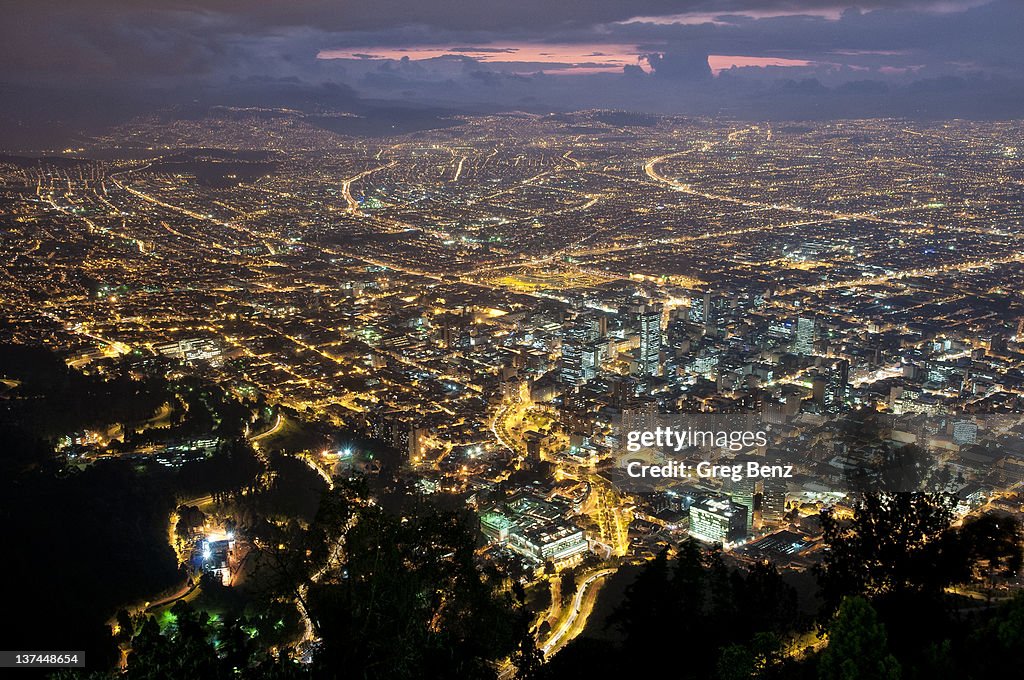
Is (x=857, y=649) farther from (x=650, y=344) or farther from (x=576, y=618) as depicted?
(x=650, y=344)

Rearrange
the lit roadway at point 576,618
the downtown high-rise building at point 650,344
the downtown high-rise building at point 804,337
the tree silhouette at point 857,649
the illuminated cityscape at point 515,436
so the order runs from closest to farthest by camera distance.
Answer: the tree silhouette at point 857,649 < the illuminated cityscape at point 515,436 < the lit roadway at point 576,618 < the downtown high-rise building at point 650,344 < the downtown high-rise building at point 804,337

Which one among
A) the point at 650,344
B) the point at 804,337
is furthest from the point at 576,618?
the point at 804,337

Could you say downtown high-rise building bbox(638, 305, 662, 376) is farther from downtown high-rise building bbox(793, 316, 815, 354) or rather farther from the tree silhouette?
the tree silhouette

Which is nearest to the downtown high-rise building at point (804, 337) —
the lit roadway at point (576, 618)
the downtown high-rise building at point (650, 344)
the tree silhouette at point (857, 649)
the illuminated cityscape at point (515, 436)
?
the illuminated cityscape at point (515, 436)

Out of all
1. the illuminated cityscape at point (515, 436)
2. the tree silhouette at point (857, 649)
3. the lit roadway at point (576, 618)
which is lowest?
the lit roadway at point (576, 618)

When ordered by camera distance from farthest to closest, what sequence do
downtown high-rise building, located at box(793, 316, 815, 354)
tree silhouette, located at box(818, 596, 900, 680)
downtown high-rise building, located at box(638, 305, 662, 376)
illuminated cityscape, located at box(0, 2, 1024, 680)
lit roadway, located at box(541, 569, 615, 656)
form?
downtown high-rise building, located at box(793, 316, 815, 354), downtown high-rise building, located at box(638, 305, 662, 376), lit roadway, located at box(541, 569, 615, 656), illuminated cityscape, located at box(0, 2, 1024, 680), tree silhouette, located at box(818, 596, 900, 680)

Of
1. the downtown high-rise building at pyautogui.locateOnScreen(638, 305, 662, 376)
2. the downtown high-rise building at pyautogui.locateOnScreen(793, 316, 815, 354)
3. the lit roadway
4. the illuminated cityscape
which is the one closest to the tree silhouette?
the illuminated cityscape

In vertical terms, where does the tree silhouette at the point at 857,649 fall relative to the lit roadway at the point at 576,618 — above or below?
above

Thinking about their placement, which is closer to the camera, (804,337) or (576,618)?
(576,618)

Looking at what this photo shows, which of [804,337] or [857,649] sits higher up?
[857,649]

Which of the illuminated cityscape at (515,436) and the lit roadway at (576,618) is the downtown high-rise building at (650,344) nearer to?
the illuminated cityscape at (515,436)

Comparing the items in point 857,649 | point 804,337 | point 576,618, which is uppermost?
point 857,649

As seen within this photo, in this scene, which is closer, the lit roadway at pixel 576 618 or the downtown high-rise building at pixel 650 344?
the lit roadway at pixel 576 618
